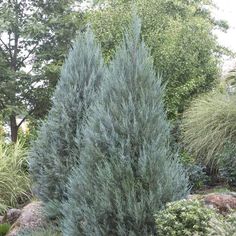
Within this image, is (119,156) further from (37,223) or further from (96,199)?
(37,223)

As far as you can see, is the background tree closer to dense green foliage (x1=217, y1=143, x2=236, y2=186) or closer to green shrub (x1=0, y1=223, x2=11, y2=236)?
green shrub (x1=0, y1=223, x2=11, y2=236)

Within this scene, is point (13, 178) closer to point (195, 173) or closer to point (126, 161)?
point (195, 173)

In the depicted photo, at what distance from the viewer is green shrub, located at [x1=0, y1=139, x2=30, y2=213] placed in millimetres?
7707

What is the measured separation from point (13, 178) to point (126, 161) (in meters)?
4.72

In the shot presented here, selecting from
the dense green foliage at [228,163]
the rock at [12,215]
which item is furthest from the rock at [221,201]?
the rock at [12,215]

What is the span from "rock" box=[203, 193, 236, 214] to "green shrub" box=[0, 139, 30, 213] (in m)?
3.78

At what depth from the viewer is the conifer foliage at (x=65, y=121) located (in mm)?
5078

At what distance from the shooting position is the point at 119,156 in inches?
146

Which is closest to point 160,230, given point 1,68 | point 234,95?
point 234,95

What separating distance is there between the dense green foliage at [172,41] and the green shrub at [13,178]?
244cm

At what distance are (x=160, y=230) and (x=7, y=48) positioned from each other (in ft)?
26.9

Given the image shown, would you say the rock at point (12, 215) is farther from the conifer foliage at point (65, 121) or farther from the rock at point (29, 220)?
the conifer foliage at point (65, 121)

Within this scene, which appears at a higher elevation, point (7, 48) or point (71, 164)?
point (7, 48)

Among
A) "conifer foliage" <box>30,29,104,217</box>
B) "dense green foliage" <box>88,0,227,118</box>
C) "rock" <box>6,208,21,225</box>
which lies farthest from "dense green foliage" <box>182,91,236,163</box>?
"rock" <box>6,208,21,225</box>
